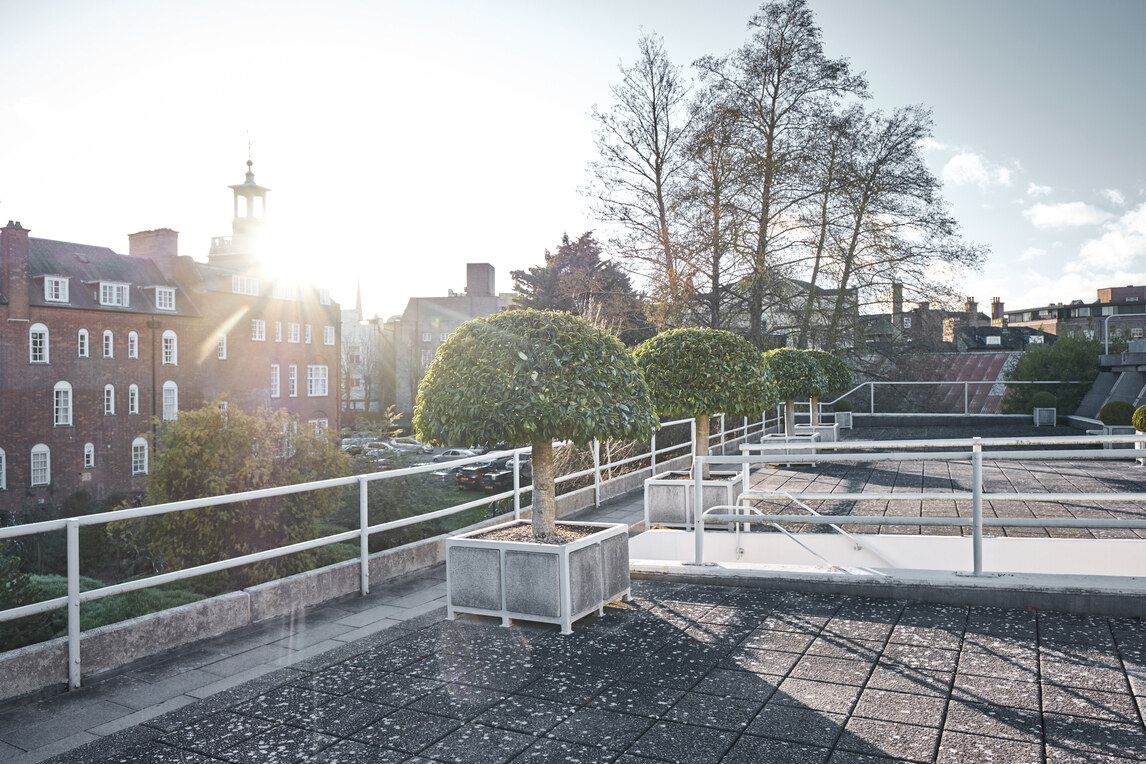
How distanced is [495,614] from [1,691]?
255 cm

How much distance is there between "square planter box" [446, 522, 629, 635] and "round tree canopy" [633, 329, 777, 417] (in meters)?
4.15

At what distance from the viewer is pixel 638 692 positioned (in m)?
3.74

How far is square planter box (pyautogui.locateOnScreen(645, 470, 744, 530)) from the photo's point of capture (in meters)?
8.42

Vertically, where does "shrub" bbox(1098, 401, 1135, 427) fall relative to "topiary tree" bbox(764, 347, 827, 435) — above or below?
below

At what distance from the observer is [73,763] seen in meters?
3.13

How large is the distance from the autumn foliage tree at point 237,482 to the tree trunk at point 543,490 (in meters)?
5.14

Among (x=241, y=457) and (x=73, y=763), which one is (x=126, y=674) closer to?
(x=73, y=763)

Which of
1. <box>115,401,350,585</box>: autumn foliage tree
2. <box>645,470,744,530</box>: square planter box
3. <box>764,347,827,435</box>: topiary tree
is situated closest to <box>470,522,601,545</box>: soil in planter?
<box>645,470,744,530</box>: square planter box

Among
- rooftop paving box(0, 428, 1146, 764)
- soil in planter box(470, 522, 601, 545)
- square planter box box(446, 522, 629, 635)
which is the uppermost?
soil in planter box(470, 522, 601, 545)

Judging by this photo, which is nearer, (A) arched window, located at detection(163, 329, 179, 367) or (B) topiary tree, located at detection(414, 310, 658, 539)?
(B) topiary tree, located at detection(414, 310, 658, 539)

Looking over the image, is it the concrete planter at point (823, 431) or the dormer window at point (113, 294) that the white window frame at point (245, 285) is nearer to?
the dormer window at point (113, 294)

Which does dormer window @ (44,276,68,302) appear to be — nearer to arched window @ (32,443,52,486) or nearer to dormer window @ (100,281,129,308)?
dormer window @ (100,281,129,308)

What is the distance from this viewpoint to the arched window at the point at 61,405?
37.8 m

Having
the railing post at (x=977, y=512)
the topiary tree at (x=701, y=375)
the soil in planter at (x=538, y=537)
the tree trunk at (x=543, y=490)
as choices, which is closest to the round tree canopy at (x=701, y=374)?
the topiary tree at (x=701, y=375)
